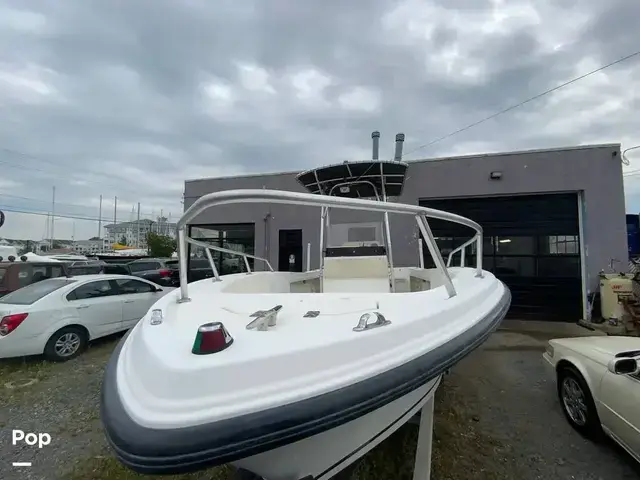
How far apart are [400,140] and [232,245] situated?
22.5 feet

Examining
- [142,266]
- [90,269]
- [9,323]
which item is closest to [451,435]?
[9,323]

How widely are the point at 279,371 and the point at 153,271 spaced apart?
12.0 meters

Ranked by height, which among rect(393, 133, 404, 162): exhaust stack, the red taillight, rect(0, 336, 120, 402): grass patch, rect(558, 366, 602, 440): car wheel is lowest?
rect(0, 336, 120, 402): grass patch

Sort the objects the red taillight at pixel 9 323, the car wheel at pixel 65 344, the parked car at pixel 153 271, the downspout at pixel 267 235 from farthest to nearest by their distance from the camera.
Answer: the parked car at pixel 153 271, the downspout at pixel 267 235, the car wheel at pixel 65 344, the red taillight at pixel 9 323

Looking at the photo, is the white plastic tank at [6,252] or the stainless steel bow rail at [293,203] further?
the white plastic tank at [6,252]

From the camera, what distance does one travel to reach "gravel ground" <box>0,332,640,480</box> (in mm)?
2463

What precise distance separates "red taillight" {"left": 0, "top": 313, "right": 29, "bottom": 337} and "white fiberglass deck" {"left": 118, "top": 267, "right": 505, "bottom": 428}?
406 centimetres

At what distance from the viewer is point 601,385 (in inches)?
108

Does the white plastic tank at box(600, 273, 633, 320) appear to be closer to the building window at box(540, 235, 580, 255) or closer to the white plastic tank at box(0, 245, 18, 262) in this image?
the building window at box(540, 235, 580, 255)

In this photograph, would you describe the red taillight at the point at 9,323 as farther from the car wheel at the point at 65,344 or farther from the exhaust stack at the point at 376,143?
the exhaust stack at the point at 376,143

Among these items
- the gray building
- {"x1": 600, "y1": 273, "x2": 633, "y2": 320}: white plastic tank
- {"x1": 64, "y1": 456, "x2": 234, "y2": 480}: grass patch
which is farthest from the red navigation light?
{"x1": 600, "y1": 273, "x2": 633, "y2": 320}: white plastic tank

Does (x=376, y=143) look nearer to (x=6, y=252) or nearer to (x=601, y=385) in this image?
(x=601, y=385)

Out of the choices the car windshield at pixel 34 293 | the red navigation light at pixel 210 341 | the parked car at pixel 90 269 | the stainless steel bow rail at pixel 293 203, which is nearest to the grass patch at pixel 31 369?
the car windshield at pixel 34 293

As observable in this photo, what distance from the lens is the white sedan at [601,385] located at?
7.88 feet
